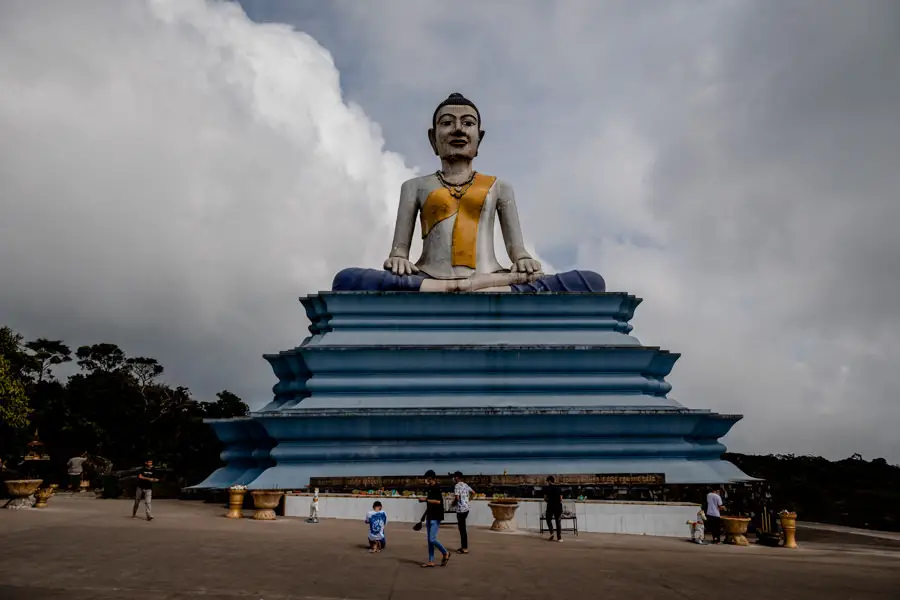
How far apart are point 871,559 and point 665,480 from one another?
438 centimetres

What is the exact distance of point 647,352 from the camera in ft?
53.3

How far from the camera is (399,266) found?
17.8m

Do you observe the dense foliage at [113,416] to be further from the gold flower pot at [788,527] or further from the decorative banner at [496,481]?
the gold flower pot at [788,527]

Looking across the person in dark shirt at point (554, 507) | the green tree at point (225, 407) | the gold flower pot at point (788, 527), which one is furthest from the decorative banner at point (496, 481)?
the green tree at point (225, 407)

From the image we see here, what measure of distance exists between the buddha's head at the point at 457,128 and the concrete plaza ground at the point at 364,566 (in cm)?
1147

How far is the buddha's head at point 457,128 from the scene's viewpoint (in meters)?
19.3

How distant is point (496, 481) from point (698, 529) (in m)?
4.04

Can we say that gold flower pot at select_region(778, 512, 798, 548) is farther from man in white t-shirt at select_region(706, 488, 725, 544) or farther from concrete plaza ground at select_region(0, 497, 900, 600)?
man in white t-shirt at select_region(706, 488, 725, 544)

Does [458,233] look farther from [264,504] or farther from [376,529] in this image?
[376,529]

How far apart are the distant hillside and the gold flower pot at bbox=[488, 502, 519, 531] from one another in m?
11.9

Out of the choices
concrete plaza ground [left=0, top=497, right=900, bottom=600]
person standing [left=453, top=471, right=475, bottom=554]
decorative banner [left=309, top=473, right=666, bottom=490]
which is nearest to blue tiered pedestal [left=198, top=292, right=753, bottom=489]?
decorative banner [left=309, top=473, right=666, bottom=490]

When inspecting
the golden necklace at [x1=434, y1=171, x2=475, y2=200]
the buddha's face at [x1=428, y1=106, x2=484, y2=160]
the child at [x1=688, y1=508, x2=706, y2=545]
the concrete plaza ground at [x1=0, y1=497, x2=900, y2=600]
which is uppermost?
the buddha's face at [x1=428, y1=106, x2=484, y2=160]

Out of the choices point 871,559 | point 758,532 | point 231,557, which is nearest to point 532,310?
point 758,532

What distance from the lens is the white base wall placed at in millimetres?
12680
